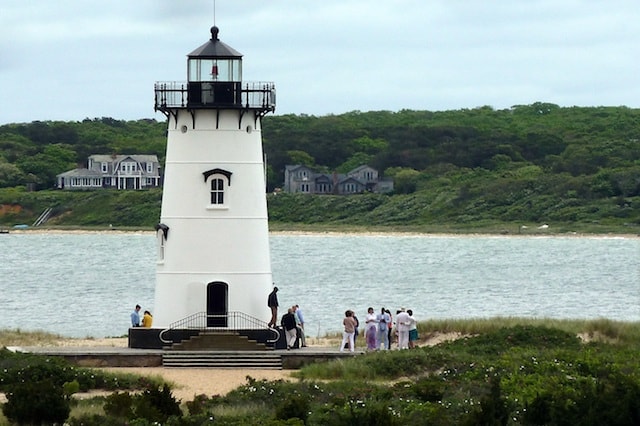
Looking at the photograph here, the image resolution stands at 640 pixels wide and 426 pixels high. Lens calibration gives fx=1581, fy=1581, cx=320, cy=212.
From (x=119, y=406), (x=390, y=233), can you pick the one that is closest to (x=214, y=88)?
(x=119, y=406)

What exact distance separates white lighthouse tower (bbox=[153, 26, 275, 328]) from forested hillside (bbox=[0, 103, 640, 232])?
7850 cm

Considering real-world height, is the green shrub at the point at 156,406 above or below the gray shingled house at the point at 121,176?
below

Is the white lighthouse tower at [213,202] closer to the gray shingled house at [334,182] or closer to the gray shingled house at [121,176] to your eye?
the gray shingled house at [334,182]

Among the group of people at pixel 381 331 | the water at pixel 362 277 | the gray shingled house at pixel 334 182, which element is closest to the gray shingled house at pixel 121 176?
the water at pixel 362 277

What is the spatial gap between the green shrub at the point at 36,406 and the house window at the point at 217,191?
1031 centimetres

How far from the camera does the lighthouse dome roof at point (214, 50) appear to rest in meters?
29.6

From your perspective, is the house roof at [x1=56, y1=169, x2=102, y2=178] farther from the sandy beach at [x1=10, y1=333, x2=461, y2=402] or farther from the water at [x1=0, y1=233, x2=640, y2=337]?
the sandy beach at [x1=10, y1=333, x2=461, y2=402]

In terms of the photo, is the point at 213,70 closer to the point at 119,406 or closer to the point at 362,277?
the point at 119,406

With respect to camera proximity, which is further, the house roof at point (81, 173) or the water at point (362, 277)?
the house roof at point (81, 173)

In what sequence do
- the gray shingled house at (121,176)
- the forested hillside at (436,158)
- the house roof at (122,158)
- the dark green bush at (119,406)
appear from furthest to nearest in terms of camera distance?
the house roof at (122,158)
the gray shingled house at (121,176)
the forested hillside at (436,158)
the dark green bush at (119,406)

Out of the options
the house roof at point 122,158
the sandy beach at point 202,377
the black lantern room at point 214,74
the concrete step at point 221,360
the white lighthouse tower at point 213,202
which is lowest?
the sandy beach at point 202,377

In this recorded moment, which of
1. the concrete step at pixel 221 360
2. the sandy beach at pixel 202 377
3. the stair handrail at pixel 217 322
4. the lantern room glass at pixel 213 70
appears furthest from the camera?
the lantern room glass at pixel 213 70

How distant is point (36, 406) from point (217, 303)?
10232 mm

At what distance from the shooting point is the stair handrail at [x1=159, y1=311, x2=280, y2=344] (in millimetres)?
29219
